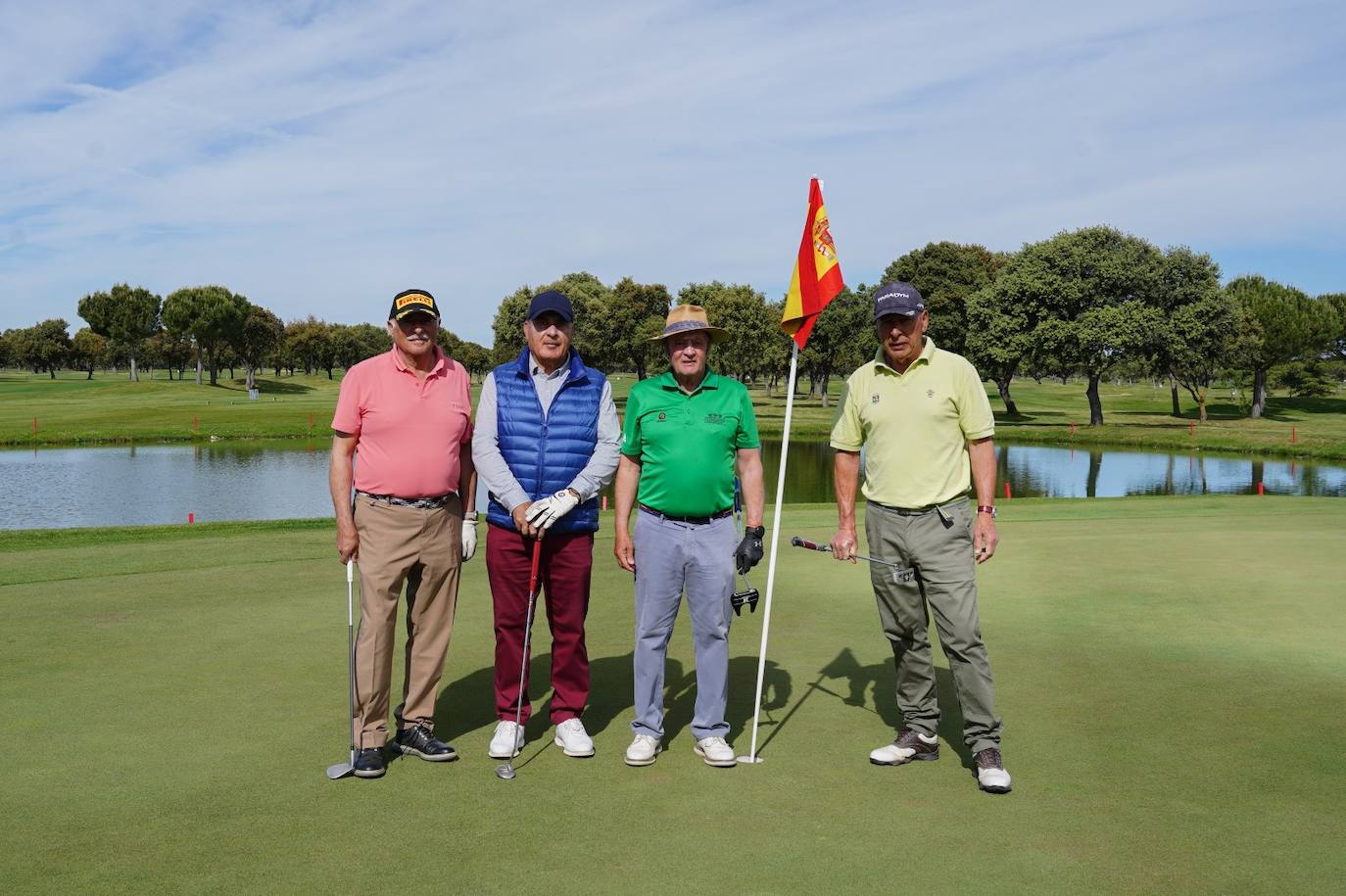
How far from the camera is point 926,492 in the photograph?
5203 mm

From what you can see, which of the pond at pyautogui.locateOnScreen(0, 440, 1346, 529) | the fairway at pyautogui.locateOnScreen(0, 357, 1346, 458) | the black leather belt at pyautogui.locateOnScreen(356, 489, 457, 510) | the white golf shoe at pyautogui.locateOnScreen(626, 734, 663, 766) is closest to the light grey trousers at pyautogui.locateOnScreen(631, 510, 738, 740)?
the white golf shoe at pyautogui.locateOnScreen(626, 734, 663, 766)

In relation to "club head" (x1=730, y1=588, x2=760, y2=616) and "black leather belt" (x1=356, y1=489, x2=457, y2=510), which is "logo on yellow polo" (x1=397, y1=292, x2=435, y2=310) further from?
"club head" (x1=730, y1=588, x2=760, y2=616)

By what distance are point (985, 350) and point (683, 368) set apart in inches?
2019

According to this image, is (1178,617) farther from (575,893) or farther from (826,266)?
(575,893)

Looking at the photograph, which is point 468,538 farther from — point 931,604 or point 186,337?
point 186,337

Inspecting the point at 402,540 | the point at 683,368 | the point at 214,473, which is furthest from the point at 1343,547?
the point at 214,473

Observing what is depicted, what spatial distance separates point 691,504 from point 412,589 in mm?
1553

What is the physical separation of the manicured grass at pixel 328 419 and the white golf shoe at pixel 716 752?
110 ft

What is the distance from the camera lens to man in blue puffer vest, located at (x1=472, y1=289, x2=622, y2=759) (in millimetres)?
5445

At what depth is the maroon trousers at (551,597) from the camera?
5.54m

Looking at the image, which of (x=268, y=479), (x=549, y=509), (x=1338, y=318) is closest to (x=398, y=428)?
(x=549, y=509)

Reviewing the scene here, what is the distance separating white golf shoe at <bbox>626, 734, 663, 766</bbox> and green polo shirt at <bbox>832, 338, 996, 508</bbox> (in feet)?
5.48

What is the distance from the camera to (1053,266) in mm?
53375

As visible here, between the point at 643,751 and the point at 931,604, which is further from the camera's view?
the point at 931,604
